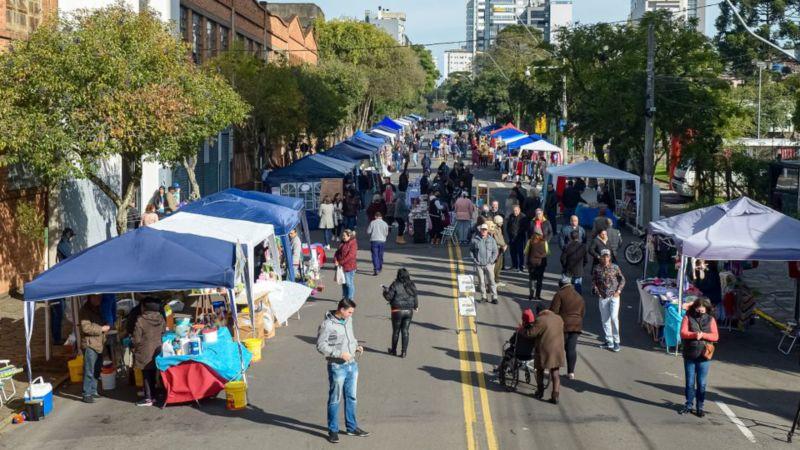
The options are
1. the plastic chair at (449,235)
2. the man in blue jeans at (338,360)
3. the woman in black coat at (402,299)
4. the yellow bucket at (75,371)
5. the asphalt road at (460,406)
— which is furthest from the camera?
the plastic chair at (449,235)

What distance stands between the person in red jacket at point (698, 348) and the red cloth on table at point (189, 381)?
19.2ft

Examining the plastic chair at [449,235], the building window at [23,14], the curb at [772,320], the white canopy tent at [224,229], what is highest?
the building window at [23,14]

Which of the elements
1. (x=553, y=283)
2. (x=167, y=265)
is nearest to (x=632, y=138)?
(x=553, y=283)

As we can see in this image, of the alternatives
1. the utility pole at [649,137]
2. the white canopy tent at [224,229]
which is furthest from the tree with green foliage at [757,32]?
the white canopy tent at [224,229]

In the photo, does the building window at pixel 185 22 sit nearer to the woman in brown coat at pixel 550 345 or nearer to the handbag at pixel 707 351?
the woman in brown coat at pixel 550 345

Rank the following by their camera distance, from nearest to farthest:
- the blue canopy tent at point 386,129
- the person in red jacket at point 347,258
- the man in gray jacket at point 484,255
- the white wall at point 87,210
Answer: the person in red jacket at point 347,258 → the man in gray jacket at point 484,255 → the white wall at point 87,210 → the blue canopy tent at point 386,129

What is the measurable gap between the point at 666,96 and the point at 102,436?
27377 millimetres

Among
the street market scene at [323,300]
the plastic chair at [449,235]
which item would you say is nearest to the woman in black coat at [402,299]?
the street market scene at [323,300]

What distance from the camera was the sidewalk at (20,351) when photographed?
13.4 meters

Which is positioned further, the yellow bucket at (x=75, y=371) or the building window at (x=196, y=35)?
the building window at (x=196, y=35)

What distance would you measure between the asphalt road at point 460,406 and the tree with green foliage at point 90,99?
16.1ft

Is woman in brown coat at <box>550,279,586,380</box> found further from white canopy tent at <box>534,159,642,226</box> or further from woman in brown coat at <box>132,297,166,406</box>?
white canopy tent at <box>534,159,642,226</box>

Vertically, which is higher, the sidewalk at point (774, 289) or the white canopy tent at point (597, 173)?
the white canopy tent at point (597, 173)

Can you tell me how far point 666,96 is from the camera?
114 ft
